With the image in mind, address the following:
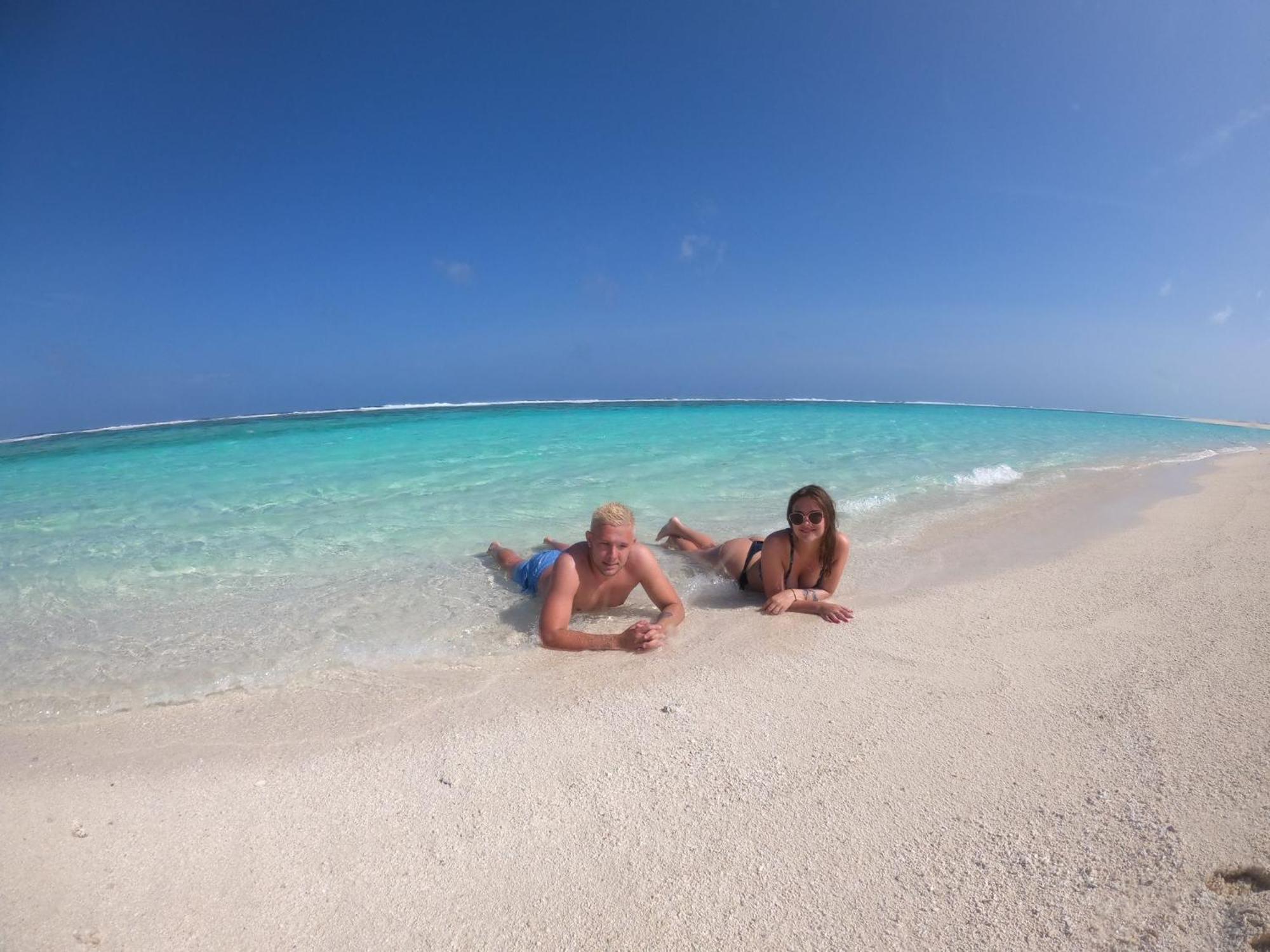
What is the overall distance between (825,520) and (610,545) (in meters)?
1.55

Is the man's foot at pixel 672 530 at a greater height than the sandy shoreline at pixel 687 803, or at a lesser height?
greater

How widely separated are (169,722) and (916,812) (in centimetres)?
333

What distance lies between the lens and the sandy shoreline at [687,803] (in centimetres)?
155

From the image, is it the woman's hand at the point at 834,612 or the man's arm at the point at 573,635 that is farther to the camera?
the woman's hand at the point at 834,612

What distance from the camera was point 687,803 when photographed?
1993mm

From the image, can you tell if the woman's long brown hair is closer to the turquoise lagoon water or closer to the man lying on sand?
the turquoise lagoon water

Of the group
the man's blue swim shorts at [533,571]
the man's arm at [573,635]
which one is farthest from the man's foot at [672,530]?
the man's arm at [573,635]

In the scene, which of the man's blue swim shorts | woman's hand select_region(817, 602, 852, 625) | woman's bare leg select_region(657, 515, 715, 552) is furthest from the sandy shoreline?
woman's bare leg select_region(657, 515, 715, 552)

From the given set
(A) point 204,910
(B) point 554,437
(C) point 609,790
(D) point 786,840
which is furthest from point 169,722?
(B) point 554,437

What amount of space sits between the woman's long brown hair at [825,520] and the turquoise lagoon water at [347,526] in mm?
595

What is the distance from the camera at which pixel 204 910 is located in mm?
1640

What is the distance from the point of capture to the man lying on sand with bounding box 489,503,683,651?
3.39 metres

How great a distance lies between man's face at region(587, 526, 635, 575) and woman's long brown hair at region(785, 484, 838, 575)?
3.73 ft

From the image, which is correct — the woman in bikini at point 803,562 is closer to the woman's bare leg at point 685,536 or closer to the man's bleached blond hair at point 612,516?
the woman's bare leg at point 685,536
